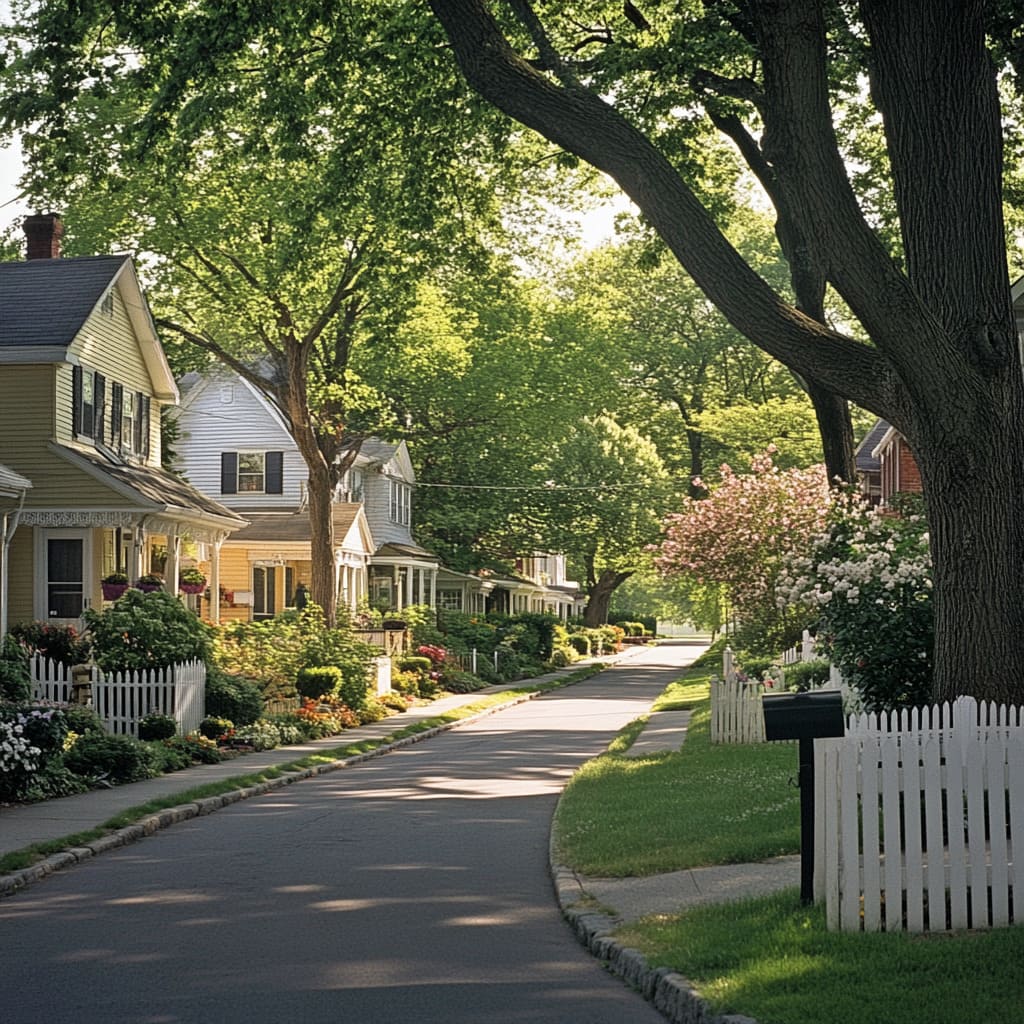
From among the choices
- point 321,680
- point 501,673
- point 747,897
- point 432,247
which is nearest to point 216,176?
point 321,680

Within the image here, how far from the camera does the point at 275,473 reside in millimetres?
55156

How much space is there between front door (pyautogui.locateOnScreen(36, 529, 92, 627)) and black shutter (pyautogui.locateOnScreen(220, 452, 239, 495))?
74.0 feet

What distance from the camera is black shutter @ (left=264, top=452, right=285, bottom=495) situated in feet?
181

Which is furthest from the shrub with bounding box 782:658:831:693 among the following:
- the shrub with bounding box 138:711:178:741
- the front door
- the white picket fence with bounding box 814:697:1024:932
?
the white picket fence with bounding box 814:697:1024:932

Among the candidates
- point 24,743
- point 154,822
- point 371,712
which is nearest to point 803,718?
point 154,822

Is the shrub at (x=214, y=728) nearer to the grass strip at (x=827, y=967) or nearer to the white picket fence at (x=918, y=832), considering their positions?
the grass strip at (x=827, y=967)

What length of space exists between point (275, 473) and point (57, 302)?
2194cm

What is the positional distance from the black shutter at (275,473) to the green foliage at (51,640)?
24339mm

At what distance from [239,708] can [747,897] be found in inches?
707

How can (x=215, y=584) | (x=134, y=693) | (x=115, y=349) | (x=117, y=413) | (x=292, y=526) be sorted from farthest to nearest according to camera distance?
(x=292, y=526) → (x=215, y=584) → (x=117, y=413) → (x=115, y=349) → (x=134, y=693)

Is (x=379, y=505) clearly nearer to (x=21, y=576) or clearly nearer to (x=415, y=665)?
(x=415, y=665)

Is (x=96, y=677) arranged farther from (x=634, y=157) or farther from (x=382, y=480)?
(x=382, y=480)

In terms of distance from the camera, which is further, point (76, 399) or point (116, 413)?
point (116, 413)

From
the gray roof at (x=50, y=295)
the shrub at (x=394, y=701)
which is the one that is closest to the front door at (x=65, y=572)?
the gray roof at (x=50, y=295)
